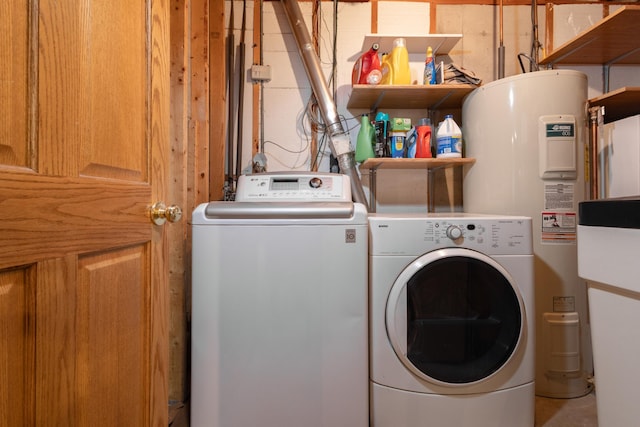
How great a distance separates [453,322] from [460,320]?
0.03 metres

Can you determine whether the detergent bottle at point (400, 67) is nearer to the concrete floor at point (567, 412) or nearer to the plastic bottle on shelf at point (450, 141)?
the plastic bottle on shelf at point (450, 141)

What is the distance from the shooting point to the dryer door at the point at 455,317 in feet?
4.23

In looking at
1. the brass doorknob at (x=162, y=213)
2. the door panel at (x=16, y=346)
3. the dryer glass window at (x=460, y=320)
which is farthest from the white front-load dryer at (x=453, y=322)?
the door panel at (x=16, y=346)

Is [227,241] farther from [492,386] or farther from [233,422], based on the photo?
[492,386]

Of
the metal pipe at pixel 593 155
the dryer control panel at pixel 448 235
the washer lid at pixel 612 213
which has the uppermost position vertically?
the metal pipe at pixel 593 155

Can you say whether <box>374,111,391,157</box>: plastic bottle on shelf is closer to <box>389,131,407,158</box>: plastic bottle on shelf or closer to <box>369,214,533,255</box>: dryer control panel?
<box>389,131,407,158</box>: plastic bottle on shelf

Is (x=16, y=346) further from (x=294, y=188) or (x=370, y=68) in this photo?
(x=370, y=68)

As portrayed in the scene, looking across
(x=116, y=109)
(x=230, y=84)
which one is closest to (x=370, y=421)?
(x=116, y=109)

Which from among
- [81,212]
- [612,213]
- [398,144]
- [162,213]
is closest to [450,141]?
[398,144]

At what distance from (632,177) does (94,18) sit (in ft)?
7.74

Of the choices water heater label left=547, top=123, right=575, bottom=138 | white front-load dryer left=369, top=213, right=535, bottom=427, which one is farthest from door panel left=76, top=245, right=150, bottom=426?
water heater label left=547, top=123, right=575, bottom=138

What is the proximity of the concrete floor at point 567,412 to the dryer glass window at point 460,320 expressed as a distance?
502mm

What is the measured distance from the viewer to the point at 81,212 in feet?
1.91

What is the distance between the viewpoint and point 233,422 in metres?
1.27
